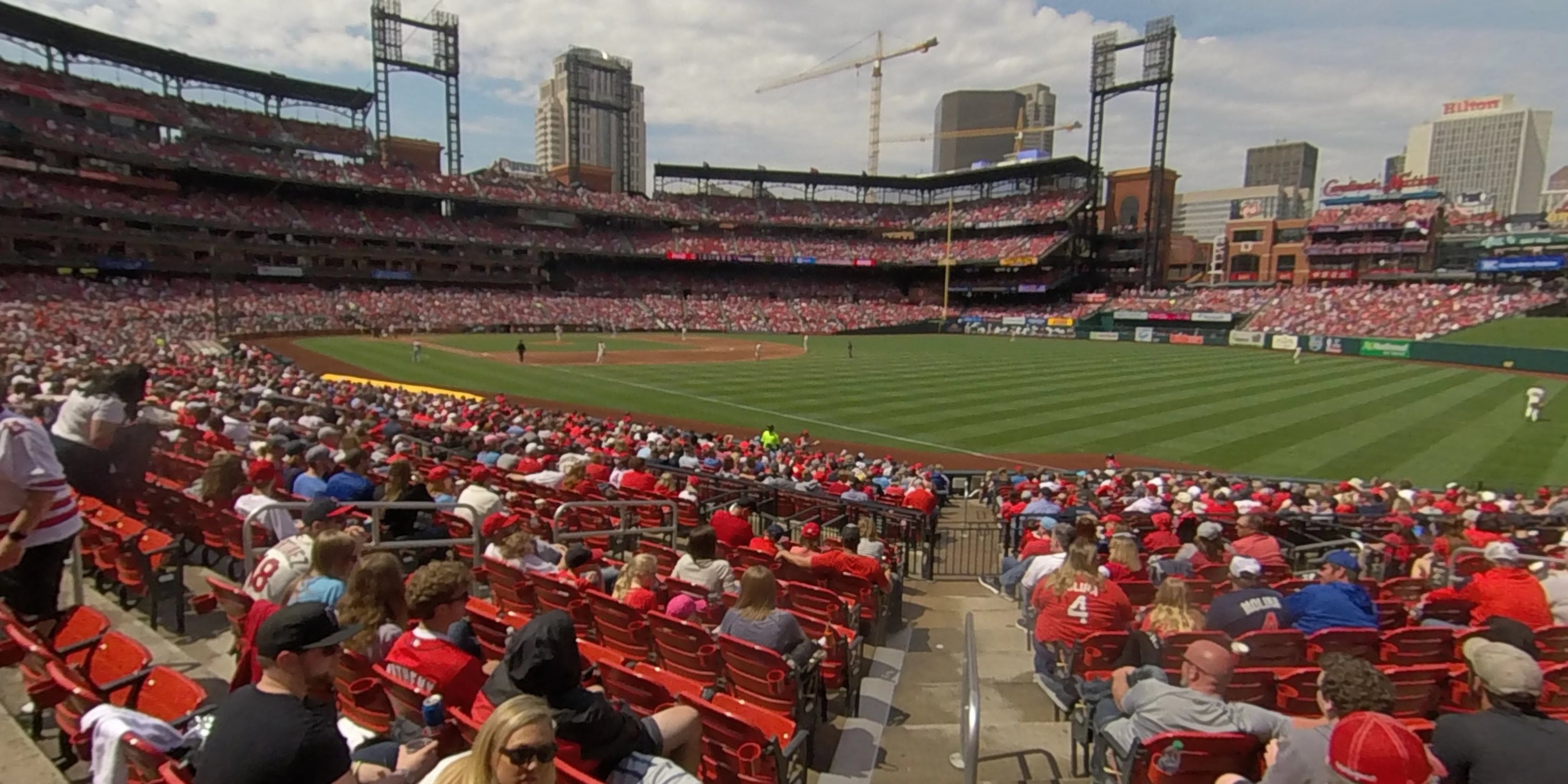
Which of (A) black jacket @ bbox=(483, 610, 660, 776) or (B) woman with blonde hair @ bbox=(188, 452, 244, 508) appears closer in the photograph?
(A) black jacket @ bbox=(483, 610, 660, 776)

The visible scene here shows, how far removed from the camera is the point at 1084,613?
240 inches

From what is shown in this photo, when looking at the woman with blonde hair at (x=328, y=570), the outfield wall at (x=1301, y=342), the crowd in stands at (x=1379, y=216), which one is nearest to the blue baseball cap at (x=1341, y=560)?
the woman with blonde hair at (x=328, y=570)

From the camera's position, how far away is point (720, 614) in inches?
261

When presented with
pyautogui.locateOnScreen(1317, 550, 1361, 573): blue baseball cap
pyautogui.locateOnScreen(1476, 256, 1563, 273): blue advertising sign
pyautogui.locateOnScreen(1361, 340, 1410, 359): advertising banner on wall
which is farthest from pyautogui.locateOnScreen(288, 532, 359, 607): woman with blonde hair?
pyautogui.locateOnScreen(1476, 256, 1563, 273): blue advertising sign

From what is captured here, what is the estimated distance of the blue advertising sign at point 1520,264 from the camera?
7506cm

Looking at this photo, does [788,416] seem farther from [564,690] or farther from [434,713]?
[564,690]

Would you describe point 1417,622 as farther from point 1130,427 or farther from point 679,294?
point 679,294

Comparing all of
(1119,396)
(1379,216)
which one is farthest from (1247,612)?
(1379,216)

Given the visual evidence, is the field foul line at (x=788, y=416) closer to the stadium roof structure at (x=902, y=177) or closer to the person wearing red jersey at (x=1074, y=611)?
the person wearing red jersey at (x=1074, y=611)

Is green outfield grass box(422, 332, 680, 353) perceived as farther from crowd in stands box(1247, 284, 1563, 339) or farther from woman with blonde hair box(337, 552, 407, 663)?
crowd in stands box(1247, 284, 1563, 339)

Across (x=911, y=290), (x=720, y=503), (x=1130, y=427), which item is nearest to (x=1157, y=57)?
(x=911, y=290)

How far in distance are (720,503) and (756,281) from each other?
83.9 metres

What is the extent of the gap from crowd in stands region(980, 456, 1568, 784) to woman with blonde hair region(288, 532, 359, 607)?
4684 millimetres

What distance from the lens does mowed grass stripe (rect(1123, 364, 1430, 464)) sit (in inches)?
966
